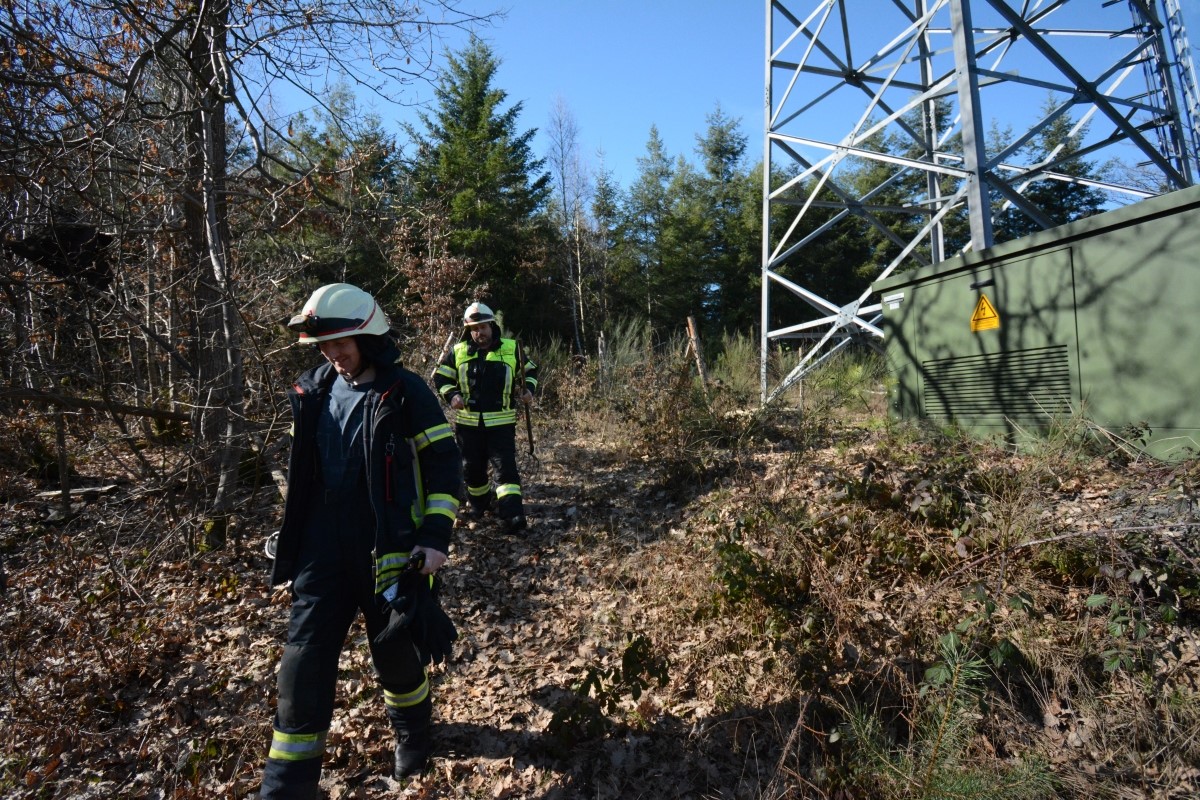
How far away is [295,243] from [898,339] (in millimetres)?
5723

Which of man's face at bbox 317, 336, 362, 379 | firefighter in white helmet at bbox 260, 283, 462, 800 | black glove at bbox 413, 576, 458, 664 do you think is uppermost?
man's face at bbox 317, 336, 362, 379

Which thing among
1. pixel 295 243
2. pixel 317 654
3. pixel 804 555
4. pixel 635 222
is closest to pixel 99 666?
pixel 317 654

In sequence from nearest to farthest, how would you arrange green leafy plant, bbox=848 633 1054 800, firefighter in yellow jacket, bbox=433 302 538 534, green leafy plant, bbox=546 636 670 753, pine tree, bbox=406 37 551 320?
1. green leafy plant, bbox=848 633 1054 800
2. green leafy plant, bbox=546 636 670 753
3. firefighter in yellow jacket, bbox=433 302 538 534
4. pine tree, bbox=406 37 551 320

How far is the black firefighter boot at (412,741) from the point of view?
3326 millimetres

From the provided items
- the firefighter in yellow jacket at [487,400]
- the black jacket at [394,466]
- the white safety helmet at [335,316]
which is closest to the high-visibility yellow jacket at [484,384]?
the firefighter in yellow jacket at [487,400]

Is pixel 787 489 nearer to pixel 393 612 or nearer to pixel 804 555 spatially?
pixel 804 555

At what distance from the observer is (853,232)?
30.1 m

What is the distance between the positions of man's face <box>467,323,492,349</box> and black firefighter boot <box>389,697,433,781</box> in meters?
3.29

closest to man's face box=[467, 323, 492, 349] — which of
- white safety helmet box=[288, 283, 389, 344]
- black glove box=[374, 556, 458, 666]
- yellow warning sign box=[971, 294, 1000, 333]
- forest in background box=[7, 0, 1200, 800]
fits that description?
A: forest in background box=[7, 0, 1200, 800]

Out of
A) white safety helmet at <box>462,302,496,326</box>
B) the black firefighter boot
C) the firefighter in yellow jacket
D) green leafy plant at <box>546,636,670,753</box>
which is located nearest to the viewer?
the black firefighter boot

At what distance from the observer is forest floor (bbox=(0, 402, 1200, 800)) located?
9.75 ft

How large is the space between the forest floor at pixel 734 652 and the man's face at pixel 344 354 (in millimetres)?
1961

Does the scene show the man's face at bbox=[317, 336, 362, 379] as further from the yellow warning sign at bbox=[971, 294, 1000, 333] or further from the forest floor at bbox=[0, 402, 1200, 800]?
the yellow warning sign at bbox=[971, 294, 1000, 333]

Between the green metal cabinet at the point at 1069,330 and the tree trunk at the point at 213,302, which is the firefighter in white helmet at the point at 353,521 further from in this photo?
the green metal cabinet at the point at 1069,330
